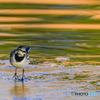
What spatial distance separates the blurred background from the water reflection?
9.19 feet

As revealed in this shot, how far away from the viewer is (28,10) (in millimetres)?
20078

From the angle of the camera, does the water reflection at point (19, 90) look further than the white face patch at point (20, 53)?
No

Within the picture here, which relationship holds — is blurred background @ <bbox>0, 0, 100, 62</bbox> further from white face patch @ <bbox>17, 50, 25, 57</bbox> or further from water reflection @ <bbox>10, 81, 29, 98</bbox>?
water reflection @ <bbox>10, 81, 29, 98</bbox>

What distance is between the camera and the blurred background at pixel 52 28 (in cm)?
1151

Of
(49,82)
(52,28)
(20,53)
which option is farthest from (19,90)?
(52,28)

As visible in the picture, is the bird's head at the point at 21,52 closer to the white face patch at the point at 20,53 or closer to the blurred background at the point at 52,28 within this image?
the white face patch at the point at 20,53

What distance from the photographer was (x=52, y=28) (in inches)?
616

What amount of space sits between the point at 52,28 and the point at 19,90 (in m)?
8.42

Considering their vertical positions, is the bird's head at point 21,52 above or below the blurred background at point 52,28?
below

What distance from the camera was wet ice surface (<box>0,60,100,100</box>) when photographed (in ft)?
23.0

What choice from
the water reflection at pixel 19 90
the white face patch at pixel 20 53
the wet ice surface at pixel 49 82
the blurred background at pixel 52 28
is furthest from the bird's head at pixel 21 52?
the blurred background at pixel 52 28

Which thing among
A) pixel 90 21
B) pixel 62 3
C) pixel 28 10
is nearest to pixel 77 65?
pixel 90 21

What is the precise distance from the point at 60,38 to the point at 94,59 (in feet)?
11.6

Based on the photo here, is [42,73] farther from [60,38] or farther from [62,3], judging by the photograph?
[62,3]
